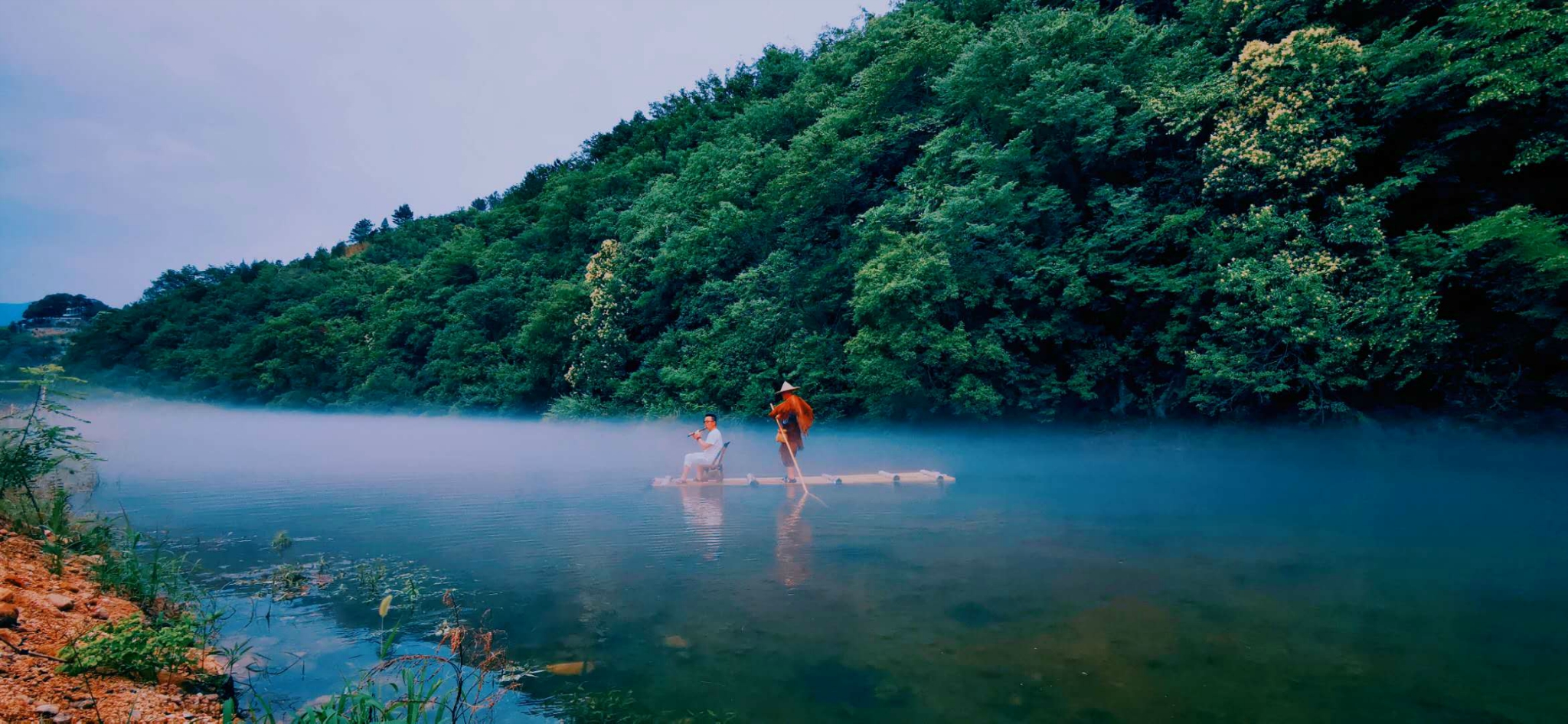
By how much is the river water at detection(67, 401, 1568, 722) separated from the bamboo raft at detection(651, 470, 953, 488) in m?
0.27

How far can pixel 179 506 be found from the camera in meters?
10.6

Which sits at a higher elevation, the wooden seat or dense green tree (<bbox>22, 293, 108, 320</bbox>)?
dense green tree (<bbox>22, 293, 108, 320</bbox>)

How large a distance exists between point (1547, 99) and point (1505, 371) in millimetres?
4656

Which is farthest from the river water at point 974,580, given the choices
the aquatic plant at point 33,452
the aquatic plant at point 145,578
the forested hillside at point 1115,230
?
the forested hillside at point 1115,230

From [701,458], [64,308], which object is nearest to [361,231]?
[64,308]

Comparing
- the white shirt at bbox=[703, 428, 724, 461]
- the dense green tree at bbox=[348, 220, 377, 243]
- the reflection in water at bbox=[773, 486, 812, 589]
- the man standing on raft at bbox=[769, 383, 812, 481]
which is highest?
the dense green tree at bbox=[348, 220, 377, 243]

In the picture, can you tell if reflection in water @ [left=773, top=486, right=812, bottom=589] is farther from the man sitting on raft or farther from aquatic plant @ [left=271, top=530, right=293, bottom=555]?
aquatic plant @ [left=271, top=530, right=293, bottom=555]

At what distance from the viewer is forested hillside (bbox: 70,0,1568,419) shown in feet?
38.9

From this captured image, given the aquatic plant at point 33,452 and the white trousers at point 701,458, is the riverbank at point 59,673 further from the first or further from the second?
the white trousers at point 701,458

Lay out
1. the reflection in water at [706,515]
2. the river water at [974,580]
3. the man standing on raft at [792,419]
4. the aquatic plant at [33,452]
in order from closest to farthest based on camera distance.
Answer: the river water at [974,580], the aquatic plant at [33,452], the reflection in water at [706,515], the man standing on raft at [792,419]

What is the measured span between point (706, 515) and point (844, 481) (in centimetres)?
291

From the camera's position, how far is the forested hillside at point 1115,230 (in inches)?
467

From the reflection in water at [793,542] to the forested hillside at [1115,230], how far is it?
6.59m

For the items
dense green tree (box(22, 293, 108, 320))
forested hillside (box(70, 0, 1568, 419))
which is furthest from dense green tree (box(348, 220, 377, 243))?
forested hillside (box(70, 0, 1568, 419))
